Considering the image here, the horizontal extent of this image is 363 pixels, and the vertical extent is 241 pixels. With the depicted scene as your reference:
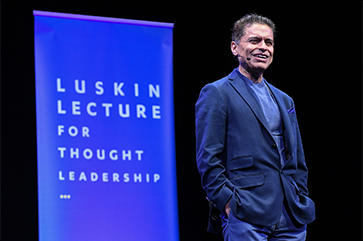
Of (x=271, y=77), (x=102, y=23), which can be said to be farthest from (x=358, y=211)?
(x=102, y=23)

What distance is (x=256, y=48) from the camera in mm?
2084

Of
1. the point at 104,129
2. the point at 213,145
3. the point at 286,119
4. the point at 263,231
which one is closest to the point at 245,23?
the point at 286,119

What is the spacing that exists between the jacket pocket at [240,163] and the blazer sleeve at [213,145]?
0.03 m

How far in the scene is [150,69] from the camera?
4.05m

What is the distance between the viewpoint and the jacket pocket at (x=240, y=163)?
6.18 feet

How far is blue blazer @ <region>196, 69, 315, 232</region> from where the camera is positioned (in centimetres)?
184

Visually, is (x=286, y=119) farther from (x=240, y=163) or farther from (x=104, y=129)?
(x=104, y=129)

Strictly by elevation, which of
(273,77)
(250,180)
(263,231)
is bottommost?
(263,231)

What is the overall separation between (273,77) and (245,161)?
2.62m

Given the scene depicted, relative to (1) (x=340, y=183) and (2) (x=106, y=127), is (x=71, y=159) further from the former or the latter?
(1) (x=340, y=183)

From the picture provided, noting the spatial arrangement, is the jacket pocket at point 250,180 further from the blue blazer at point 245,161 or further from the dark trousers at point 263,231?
the dark trousers at point 263,231

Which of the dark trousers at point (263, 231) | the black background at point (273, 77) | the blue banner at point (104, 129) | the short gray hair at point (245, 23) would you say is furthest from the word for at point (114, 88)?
the dark trousers at point (263, 231)

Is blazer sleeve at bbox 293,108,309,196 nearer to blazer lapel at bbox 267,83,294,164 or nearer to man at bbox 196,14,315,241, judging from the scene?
man at bbox 196,14,315,241

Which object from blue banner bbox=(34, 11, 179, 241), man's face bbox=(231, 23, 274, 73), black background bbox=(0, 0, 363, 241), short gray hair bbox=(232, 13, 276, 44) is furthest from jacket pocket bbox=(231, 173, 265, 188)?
black background bbox=(0, 0, 363, 241)
